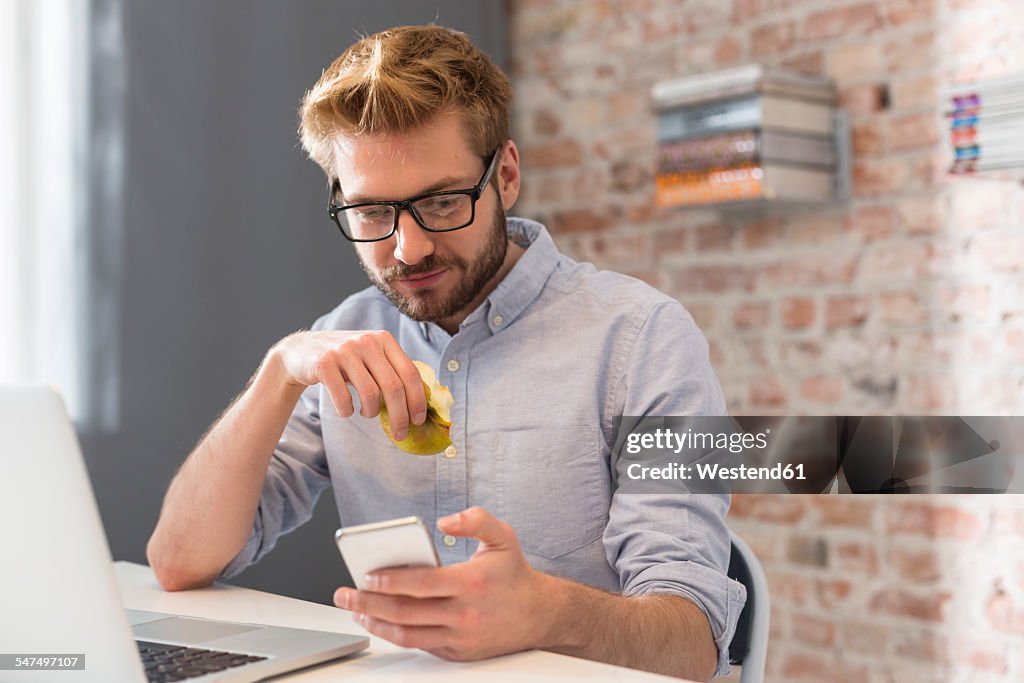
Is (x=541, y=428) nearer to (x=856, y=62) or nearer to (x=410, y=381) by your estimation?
(x=410, y=381)

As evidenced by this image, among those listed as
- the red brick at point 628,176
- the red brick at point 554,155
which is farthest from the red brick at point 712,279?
the red brick at point 554,155

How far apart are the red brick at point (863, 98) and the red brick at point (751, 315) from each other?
44 cm

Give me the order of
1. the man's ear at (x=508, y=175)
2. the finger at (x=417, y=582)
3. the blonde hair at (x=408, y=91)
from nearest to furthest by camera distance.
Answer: the finger at (x=417, y=582) → the blonde hair at (x=408, y=91) → the man's ear at (x=508, y=175)

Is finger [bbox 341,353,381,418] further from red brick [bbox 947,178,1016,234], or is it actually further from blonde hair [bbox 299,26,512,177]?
red brick [bbox 947,178,1016,234]

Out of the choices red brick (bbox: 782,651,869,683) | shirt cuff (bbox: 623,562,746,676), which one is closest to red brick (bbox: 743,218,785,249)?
red brick (bbox: 782,651,869,683)

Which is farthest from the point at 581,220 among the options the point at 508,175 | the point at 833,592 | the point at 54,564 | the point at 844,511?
the point at 54,564

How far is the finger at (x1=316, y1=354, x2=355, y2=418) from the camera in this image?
1.17 meters

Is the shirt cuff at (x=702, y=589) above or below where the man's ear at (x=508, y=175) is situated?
below

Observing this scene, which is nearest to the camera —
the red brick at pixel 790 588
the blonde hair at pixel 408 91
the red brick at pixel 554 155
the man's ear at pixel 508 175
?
the blonde hair at pixel 408 91

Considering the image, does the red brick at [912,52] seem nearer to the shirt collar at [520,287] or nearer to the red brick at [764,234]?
the red brick at [764,234]

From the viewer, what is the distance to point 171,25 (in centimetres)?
226

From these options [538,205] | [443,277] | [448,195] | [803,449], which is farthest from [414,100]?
[538,205]

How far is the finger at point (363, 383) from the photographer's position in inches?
45.1

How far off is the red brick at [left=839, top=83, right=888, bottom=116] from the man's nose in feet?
3.78
